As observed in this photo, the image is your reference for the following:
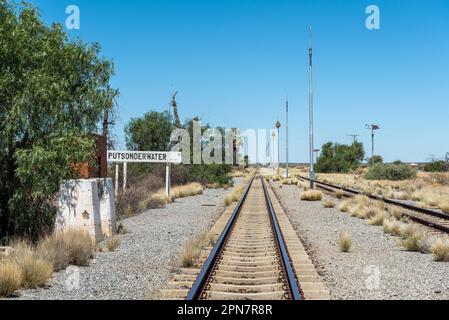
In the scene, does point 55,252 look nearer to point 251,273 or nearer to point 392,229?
point 251,273

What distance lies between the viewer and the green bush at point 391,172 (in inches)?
2483

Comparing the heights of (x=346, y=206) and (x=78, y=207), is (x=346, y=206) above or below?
below

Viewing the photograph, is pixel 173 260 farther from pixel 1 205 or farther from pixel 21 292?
pixel 1 205

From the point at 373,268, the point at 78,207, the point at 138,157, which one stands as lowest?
the point at 373,268

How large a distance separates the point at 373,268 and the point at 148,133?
29699 millimetres

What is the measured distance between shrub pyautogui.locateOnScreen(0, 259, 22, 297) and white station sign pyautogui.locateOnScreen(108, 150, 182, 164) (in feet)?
51.1

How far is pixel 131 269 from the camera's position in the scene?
10266 mm

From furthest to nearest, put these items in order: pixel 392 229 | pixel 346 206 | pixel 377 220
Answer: pixel 346 206
pixel 377 220
pixel 392 229

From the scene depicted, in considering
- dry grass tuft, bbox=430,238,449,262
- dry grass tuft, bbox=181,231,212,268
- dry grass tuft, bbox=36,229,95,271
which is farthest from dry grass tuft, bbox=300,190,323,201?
dry grass tuft, bbox=36,229,95,271

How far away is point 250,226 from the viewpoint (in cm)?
1731

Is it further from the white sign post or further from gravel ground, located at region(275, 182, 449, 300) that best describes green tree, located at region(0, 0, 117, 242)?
the white sign post

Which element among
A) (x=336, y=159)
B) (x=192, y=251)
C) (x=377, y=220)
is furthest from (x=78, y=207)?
(x=336, y=159)
